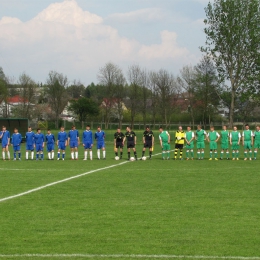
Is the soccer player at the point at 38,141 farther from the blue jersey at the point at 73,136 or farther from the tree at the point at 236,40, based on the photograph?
the tree at the point at 236,40

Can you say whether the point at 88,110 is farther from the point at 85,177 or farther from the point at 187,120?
the point at 85,177

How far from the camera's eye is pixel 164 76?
283 ft

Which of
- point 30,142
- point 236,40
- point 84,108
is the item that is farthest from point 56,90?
point 30,142

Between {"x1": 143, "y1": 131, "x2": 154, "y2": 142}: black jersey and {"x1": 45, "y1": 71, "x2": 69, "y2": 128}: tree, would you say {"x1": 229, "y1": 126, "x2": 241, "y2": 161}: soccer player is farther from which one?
{"x1": 45, "y1": 71, "x2": 69, "y2": 128}: tree

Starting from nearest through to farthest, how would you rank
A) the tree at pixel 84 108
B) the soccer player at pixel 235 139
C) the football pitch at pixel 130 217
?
the football pitch at pixel 130 217, the soccer player at pixel 235 139, the tree at pixel 84 108

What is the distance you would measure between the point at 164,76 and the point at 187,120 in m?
10.6

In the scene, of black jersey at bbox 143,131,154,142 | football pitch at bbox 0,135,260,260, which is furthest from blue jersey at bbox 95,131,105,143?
football pitch at bbox 0,135,260,260

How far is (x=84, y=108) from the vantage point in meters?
93.1

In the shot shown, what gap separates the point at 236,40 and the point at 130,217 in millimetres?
50243

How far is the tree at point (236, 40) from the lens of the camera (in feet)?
191

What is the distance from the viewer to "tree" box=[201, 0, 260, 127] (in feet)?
191

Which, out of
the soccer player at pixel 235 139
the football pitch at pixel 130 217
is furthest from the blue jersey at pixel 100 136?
the football pitch at pixel 130 217

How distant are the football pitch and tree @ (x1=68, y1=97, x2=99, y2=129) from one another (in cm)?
7357

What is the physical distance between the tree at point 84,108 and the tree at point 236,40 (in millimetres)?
36587
